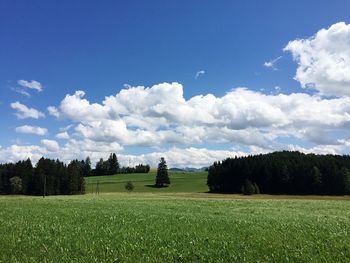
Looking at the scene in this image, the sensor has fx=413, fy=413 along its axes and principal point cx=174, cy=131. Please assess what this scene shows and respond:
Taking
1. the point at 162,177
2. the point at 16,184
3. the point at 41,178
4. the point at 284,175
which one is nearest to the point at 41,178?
the point at 41,178

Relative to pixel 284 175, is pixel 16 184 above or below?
below

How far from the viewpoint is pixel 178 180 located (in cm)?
19988

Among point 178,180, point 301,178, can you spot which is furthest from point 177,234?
point 178,180

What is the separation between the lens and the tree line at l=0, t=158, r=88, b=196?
145 m

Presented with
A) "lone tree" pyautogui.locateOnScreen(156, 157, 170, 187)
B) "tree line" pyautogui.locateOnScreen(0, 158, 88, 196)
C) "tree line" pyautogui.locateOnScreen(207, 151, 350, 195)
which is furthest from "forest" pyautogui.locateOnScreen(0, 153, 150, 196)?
"tree line" pyautogui.locateOnScreen(207, 151, 350, 195)

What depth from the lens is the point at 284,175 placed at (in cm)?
14412

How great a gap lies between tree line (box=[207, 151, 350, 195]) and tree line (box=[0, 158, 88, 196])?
53.6 m

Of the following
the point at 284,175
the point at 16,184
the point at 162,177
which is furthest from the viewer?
the point at 162,177

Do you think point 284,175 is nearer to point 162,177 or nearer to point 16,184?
point 162,177

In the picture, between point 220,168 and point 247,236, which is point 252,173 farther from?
point 247,236

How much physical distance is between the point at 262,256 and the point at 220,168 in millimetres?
155341

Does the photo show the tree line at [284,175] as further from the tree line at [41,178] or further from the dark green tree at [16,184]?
the dark green tree at [16,184]

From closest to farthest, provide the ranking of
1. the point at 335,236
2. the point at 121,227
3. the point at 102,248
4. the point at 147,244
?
the point at 102,248
the point at 147,244
the point at 335,236
the point at 121,227

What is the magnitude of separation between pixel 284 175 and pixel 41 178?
8491 cm
